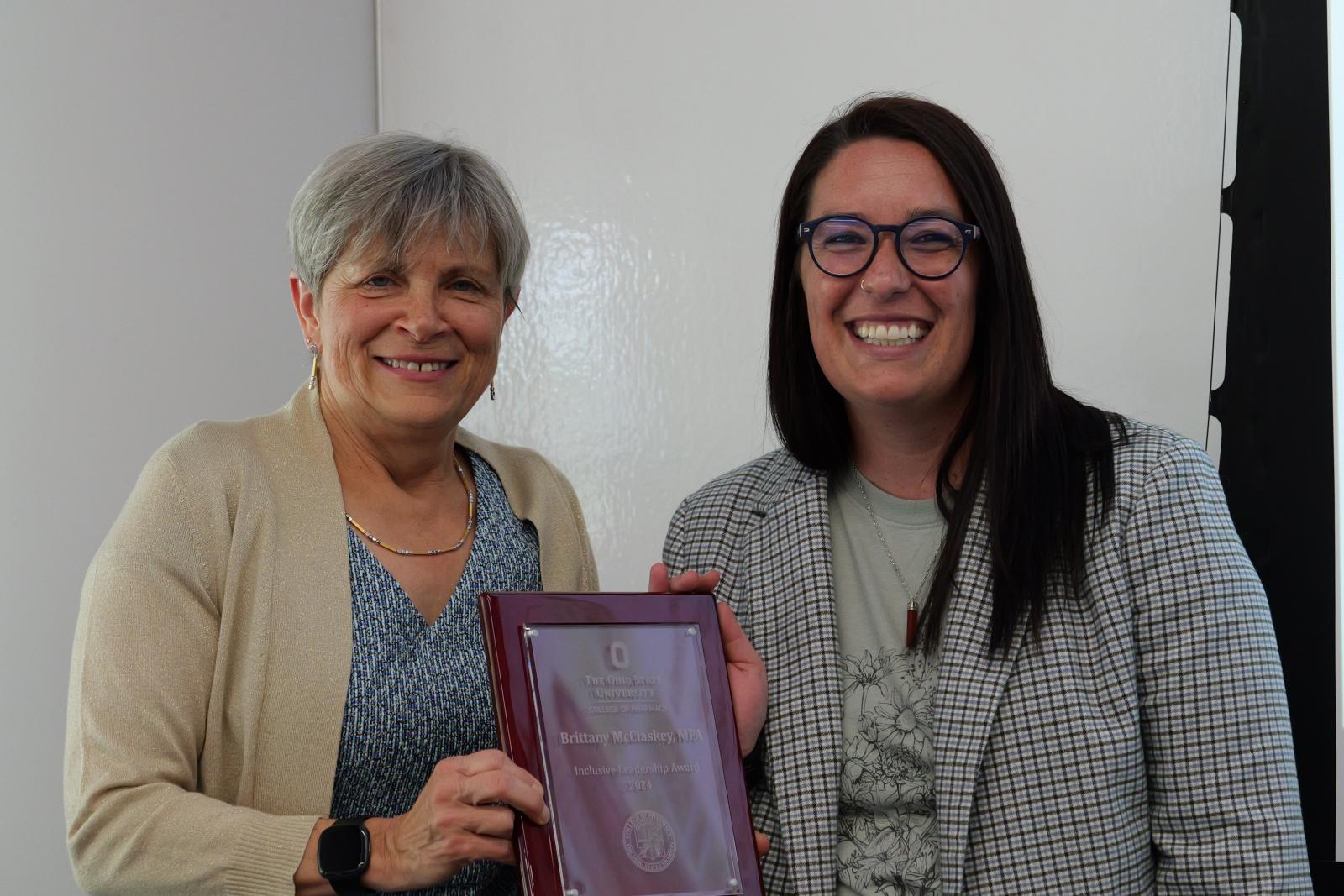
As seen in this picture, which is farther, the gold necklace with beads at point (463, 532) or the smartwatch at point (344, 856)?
the gold necklace with beads at point (463, 532)

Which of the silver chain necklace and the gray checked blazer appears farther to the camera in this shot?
the silver chain necklace

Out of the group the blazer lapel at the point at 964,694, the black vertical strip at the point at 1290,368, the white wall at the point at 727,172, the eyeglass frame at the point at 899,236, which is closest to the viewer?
the blazer lapel at the point at 964,694

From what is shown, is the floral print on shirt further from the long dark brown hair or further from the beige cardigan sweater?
the beige cardigan sweater

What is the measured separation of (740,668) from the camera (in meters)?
1.60

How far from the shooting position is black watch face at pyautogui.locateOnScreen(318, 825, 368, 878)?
1382mm

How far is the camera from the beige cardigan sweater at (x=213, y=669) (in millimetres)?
1389

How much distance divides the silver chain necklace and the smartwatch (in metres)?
0.68

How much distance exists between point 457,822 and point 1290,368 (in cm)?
154

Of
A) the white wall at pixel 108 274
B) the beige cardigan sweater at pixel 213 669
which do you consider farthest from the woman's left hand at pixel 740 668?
the white wall at pixel 108 274

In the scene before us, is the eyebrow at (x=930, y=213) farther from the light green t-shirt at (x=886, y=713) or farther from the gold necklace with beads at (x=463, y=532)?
the gold necklace with beads at (x=463, y=532)

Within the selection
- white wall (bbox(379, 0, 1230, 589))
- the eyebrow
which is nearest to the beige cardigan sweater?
the eyebrow

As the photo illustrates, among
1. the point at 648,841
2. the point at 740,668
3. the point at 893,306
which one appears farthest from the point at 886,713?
the point at 893,306

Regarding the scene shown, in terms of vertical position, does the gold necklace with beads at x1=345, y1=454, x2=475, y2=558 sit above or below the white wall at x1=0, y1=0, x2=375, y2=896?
below

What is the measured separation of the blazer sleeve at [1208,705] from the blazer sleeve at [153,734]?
0.97m
